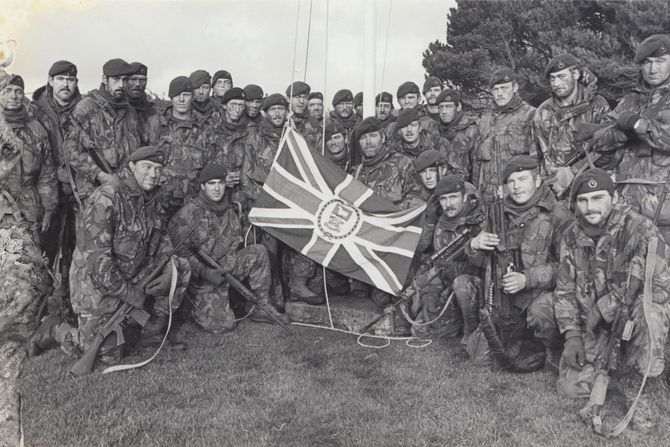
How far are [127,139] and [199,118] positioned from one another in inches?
46.0

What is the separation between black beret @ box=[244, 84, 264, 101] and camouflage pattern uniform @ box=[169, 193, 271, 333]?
1997 millimetres

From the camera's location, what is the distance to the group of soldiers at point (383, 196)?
4.29 m

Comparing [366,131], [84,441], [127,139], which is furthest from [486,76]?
[84,441]

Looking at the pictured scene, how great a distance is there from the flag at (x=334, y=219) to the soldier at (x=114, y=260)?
128 centimetres

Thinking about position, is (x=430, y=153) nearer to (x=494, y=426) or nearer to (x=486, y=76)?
(x=494, y=426)

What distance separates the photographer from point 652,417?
152 inches

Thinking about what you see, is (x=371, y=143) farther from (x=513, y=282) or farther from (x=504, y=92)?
(x=513, y=282)

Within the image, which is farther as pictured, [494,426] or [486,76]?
[486,76]

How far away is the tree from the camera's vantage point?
13891mm

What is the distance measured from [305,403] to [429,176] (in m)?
2.94

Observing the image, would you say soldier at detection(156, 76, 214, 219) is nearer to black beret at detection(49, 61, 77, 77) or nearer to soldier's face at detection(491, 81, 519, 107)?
black beret at detection(49, 61, 77, 77)

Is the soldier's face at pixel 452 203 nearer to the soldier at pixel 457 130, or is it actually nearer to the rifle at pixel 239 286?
the rifle at pixel 239 286

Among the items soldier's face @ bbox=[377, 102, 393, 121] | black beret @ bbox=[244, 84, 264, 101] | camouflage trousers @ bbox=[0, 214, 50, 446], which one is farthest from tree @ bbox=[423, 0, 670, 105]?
camouflage trousers @ bbox=[0, 214, 50, 446]

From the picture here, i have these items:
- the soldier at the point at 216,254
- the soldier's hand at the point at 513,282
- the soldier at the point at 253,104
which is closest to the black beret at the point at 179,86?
the soldier at the point at 253,104
